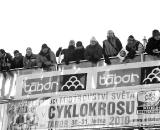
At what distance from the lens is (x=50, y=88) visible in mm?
19953

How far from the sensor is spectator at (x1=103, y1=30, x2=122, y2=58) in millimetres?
18647

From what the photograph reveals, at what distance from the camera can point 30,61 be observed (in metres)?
20.7

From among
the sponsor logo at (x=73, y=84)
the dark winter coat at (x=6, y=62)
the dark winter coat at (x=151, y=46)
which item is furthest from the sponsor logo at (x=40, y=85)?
the dark winter coat at (x=151, y=46)

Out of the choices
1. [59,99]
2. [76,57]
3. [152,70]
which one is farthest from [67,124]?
[152,70]

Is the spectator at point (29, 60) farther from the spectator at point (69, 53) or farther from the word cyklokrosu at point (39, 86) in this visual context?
the spectator at point (69, 53)

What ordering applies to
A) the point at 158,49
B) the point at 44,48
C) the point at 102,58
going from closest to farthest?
the point at 158,49
the point at 102,58
the point at 44,48

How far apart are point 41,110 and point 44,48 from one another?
7.57ft

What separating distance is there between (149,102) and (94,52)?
2.74 m

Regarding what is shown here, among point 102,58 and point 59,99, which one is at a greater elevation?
point 102,58

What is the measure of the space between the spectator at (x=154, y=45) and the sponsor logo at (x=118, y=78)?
0.87m

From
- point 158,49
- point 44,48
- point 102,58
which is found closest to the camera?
point 158,49

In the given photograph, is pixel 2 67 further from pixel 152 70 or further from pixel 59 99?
pixel 152 70

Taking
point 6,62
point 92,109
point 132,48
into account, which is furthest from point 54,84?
point 132,48

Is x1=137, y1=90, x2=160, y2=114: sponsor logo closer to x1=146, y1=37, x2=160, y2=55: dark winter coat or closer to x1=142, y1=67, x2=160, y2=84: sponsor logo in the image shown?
x1=142, y1=67, x2=160, y2=84: sponsor logo
